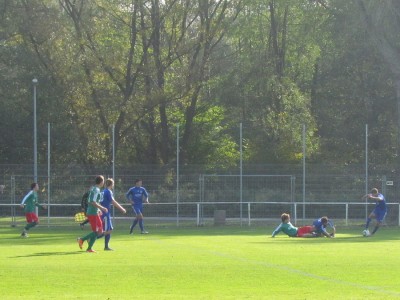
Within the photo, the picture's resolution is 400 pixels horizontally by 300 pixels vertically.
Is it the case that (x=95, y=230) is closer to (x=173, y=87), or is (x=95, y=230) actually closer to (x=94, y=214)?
(x=94, y=214)

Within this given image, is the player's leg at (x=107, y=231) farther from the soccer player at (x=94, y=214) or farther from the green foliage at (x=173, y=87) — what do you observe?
the green foliage at (x=173, y=87)

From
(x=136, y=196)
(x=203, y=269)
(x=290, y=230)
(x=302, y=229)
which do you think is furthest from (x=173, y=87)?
(x=203, y=269)

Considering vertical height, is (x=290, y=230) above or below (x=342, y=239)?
above

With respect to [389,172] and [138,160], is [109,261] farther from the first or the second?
[138,160]

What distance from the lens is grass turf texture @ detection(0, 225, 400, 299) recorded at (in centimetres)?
1343

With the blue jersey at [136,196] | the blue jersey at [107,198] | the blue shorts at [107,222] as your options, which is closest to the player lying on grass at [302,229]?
the blue jersey at [136,196]

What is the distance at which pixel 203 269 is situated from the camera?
17109 mm

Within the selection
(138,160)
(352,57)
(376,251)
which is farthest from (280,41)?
(376,251)

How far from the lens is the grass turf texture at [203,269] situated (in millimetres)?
13430

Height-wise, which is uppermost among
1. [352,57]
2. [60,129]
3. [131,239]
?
[352,57]

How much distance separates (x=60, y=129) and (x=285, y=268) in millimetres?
35388

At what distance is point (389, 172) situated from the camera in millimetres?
39188

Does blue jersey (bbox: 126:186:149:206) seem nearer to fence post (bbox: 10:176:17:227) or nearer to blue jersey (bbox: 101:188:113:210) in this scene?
blue jersey (bbox: 101:188:113:210)

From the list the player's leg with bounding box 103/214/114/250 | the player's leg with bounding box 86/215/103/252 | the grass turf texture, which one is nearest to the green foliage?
the grass turf texture
